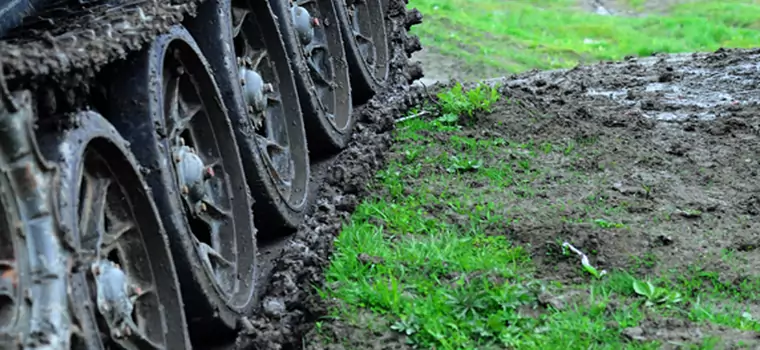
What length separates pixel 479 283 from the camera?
4.37m

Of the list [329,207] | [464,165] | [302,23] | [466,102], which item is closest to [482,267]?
[329,207]

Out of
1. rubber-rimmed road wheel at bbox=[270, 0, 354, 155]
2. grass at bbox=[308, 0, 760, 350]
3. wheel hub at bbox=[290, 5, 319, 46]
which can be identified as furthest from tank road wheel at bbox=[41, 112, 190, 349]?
wheel hub at bbox=[290, 5, 319, 46]

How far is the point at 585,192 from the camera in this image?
18.7 ft

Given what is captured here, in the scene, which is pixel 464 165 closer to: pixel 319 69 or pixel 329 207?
pixel 319 69

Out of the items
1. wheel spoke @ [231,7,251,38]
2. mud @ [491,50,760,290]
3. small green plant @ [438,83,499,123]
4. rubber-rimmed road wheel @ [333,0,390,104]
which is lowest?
mud @ [491,50,760,290]

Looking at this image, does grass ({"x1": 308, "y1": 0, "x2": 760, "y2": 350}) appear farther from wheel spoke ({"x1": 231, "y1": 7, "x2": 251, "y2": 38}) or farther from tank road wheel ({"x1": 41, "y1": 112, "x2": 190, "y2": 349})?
wheel spoke ({"x1": 231, "y1": 7, "x2": 251, "y2": 38})

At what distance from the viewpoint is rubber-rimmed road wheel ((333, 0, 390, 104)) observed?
7199 mm

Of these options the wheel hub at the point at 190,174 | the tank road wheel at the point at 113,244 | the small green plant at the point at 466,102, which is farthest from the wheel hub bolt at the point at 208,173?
the small green plant at the point at 466,102

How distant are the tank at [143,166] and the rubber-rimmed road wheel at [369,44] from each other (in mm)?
1649

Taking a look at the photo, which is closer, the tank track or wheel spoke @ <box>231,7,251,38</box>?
the tank track

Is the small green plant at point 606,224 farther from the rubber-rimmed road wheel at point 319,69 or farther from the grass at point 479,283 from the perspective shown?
the rubber-rimmed road wheel at point 319,69

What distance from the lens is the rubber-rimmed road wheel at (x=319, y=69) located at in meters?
5.47

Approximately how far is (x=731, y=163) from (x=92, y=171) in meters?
4.24

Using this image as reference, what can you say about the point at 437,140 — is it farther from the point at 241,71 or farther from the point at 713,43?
the point at 713,43
